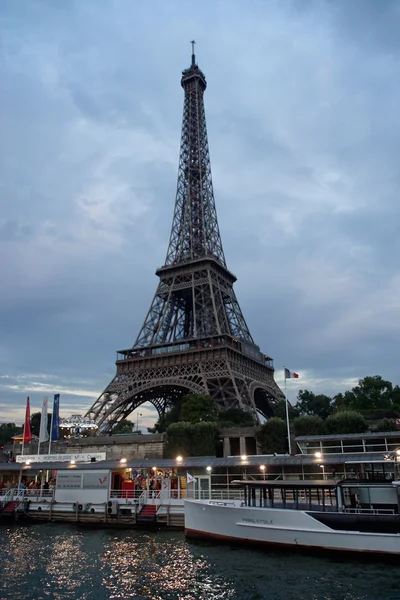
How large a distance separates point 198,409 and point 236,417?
268 inches

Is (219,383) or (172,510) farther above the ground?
(219,383)

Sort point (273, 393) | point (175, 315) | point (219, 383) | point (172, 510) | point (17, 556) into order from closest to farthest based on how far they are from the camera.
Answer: point (17, 556)
point (172, 510)
point (219, 383)
point (273, 393)
point (175, 315)

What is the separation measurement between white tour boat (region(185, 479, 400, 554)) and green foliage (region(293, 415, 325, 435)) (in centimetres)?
2233

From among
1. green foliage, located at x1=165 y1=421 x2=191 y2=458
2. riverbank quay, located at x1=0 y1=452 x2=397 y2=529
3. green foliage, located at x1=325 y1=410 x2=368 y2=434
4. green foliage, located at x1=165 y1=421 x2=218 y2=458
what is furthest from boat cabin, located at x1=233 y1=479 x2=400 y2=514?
green foliage, located at x1=165 y1=421 x2=191 y2=458

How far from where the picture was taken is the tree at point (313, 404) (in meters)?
91.9

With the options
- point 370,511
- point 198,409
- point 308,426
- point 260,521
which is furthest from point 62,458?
point 370,511

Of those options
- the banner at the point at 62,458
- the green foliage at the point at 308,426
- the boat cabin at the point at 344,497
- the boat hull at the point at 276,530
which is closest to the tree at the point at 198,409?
the green foliage at the point at 308,426

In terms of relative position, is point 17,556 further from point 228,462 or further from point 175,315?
point 175,315

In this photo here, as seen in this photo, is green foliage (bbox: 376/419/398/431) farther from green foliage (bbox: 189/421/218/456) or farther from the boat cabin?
the boat cabin

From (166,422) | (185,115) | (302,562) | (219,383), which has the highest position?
(185,115)

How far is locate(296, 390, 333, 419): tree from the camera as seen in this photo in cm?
9194

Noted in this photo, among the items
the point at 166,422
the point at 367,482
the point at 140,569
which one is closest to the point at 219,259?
the point at 166,422

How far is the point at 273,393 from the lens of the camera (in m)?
80.1

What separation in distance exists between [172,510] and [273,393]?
47.3m
